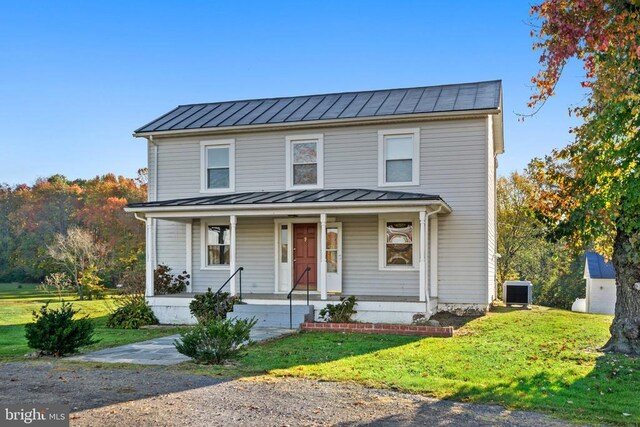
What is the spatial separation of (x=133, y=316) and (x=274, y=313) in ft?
12.4

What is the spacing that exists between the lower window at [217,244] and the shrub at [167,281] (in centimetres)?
91

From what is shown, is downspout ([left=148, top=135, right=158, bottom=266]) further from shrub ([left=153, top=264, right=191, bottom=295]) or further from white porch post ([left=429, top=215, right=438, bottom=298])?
white porch post ([left=429, top=215, right=438, bottom=298])

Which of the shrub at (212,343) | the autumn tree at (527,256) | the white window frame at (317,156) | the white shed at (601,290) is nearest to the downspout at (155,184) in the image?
the white window frame at (317,156)

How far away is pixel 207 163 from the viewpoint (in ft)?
55.4

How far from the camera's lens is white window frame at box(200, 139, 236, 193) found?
54.4 ft

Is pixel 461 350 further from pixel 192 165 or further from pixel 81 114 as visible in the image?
pixel 81 114

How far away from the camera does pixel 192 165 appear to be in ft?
55.7

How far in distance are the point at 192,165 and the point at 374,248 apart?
20.3ft

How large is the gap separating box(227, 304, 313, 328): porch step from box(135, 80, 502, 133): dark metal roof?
5455mm

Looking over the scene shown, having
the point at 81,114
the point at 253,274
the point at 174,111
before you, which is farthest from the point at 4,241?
the point at 253,274

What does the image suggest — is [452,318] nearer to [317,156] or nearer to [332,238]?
[332,238]

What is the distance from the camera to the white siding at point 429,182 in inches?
578

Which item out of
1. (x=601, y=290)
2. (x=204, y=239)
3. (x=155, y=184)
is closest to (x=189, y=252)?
(x=204, y=239)

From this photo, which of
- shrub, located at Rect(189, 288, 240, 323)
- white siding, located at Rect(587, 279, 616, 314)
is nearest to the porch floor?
shrub, located at Rect(189, 288, 240, 323)
